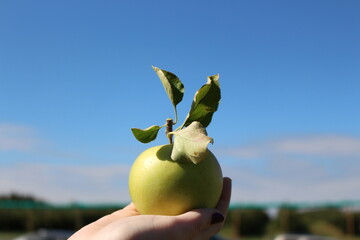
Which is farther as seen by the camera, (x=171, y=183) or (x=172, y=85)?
(x=172, y=85)

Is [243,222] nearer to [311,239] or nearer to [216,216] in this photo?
[311,239]

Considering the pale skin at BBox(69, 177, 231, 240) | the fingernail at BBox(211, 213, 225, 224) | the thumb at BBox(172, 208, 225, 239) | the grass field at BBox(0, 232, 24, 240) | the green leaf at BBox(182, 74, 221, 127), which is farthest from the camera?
the grass field at BBox(0, 232, 24, 240)

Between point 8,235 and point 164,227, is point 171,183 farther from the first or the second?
point 8,235

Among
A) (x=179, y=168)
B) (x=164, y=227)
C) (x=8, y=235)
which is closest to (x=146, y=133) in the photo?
(x=179, y=168)

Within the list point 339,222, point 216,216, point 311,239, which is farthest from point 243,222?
point 216,216

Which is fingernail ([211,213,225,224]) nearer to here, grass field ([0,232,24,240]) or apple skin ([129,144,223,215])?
apple skin ([129,144,223,215])

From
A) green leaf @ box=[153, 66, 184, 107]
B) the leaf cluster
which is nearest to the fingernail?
the leaf cluster
